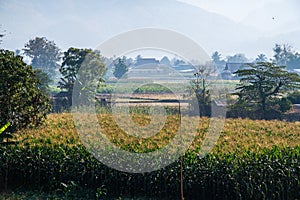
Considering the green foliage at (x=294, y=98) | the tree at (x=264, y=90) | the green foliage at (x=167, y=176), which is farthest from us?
the green foliage at (x=294, y=98)

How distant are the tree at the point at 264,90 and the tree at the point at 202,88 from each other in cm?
119

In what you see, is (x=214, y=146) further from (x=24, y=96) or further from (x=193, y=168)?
(x=24, y=96)

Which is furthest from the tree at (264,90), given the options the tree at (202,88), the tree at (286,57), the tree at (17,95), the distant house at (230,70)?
the tree at (286,57)

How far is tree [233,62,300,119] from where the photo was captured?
46.1ft

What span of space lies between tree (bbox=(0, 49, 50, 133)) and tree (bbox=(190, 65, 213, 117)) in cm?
718

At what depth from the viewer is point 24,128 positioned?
8.51 metres

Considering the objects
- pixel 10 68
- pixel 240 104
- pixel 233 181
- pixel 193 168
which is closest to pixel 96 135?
pixel 10 68

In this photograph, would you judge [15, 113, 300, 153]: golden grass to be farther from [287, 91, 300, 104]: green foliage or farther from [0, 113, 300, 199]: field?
[287, 91, 300, 104]: green foliage

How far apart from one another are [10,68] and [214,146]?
4732mm

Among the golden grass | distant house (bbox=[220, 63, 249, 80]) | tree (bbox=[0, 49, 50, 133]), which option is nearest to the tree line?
tree (bbox=[0, 49, 50, 133])

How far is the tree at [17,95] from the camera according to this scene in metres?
7.45

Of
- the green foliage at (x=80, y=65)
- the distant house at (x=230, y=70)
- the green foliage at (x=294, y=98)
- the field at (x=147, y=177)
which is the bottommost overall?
the field at (x=147, y=177)

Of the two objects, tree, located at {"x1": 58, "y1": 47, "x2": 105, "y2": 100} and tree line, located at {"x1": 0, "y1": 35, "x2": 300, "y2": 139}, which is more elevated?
tree, located at {"x1": 58, "y1": 47, "x2": 105, "y2": 100}

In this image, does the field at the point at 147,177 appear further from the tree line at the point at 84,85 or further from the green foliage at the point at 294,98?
the green foliage at the point at 294,98
